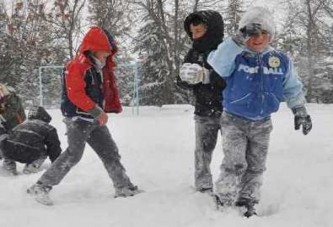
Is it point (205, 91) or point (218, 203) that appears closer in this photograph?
point (218, 203)

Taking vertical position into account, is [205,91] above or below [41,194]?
above

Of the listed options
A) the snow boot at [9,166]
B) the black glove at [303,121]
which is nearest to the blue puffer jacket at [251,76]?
the black glove at [303,121]

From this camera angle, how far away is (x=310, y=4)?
2978cm

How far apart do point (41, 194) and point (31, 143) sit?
1797 millimetres

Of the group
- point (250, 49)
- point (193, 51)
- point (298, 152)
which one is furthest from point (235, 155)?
point (298, 152)

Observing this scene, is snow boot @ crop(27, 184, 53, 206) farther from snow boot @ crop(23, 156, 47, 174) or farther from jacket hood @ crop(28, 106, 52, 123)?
jacket hood @ crop(28, 106, 52, 123)

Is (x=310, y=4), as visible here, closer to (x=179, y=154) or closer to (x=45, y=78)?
Result: (x=45, y=78)

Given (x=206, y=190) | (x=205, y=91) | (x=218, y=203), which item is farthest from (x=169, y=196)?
(x=205, y=91)

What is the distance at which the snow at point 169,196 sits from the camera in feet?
11.7

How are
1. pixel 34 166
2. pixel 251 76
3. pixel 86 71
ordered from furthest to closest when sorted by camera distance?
pixel 34 166
pixel 86 71
pixel 251 76

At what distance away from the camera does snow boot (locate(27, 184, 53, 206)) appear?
4242 mm

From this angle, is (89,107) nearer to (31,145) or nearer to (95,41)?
(95,41)

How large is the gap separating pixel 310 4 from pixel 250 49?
2762cm

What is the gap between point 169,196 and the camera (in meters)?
4.32
